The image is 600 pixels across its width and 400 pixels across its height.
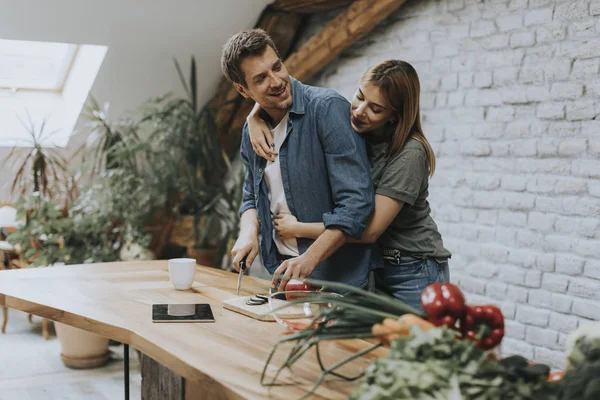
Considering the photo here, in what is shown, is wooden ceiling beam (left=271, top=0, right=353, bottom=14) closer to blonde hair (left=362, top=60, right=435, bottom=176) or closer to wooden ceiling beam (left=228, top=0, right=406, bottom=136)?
wooden ceiling beam (left=228, top=0, right=406, bottom=136)

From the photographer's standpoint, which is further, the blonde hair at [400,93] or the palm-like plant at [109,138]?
the palm-like plant at [109,138]

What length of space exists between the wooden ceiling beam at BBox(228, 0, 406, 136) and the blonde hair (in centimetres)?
222

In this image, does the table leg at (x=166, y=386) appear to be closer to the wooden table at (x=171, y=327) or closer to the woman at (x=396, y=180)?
the wooden table at (x=171, y=327)

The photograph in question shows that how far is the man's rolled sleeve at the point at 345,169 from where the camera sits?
2082 mm

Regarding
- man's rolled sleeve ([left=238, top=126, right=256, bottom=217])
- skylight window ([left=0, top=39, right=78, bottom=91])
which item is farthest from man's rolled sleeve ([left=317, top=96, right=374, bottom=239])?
skylight window ([left=0, top=39, right=78, bottom=91])

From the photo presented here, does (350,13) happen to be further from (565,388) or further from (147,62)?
(565,388)

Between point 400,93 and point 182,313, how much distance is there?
92 cm

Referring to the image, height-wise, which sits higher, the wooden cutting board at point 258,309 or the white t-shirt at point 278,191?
the white t-shirt at point 278,191

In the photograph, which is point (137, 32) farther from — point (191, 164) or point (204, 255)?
point (204, 255)

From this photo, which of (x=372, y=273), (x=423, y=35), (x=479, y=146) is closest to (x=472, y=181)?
(x=479, y=146)

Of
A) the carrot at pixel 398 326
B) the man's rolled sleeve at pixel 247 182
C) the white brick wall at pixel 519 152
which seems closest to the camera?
the carrot at pixel 398 326

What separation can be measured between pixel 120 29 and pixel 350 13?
1573 mm

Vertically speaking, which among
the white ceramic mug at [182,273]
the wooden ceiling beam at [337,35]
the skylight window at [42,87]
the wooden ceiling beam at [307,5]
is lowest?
the white ceramic mug at [182,273]

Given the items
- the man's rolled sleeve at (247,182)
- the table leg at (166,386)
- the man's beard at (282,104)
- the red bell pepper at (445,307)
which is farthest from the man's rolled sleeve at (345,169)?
the red bell pepper at (445,307)
